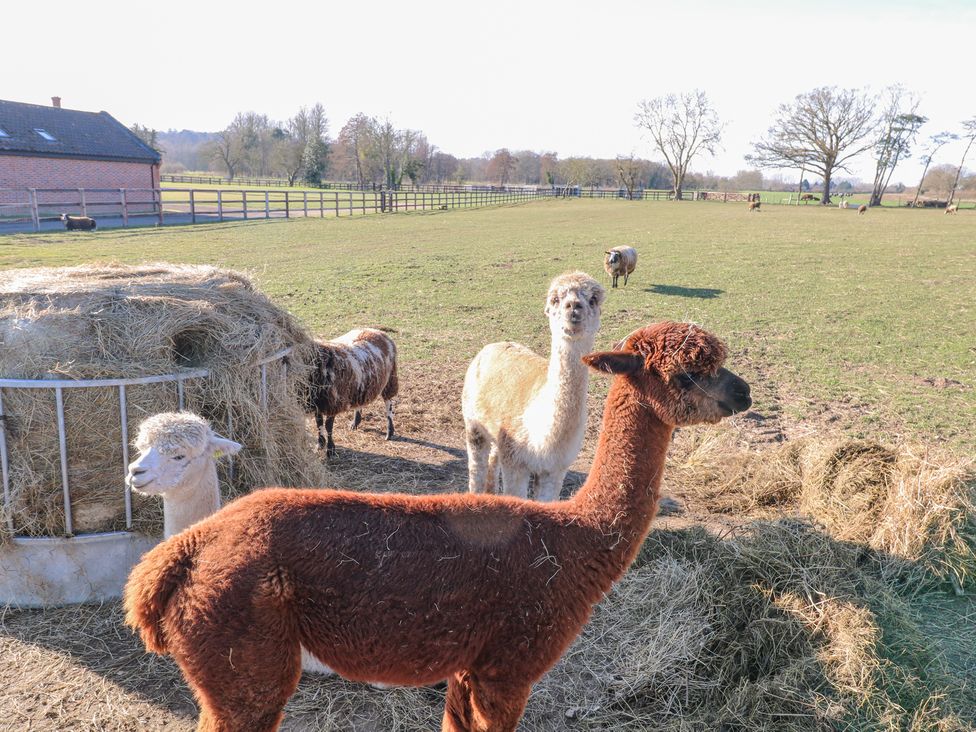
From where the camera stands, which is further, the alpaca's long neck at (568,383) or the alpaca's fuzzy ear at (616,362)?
the alpaca's long neck at (568,383)

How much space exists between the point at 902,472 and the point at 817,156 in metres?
72.7

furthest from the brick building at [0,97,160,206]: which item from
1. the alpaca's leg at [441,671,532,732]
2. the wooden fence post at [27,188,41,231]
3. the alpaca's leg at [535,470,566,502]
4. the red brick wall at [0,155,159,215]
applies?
the alpaca's leg at [441,671,532,732]

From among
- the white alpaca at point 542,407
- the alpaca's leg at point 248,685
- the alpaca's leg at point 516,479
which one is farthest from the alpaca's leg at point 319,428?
the alpaca's leg at point 248,685

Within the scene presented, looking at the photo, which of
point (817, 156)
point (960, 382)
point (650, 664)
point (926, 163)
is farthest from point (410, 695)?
point (926, 163)

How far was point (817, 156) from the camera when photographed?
66688mm

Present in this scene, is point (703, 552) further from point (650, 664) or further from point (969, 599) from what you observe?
point (969, 599)

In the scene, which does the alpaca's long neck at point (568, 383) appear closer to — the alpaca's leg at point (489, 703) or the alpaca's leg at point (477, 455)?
the alpaca's leg at point (477, 455)

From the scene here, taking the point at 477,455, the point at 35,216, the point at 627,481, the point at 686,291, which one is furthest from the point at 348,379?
the point at 35,216

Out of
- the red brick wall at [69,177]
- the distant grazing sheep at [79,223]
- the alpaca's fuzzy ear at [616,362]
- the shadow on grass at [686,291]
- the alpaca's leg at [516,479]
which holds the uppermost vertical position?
the red brick wall at [69,177]

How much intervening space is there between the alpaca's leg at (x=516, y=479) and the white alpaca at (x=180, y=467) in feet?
6.28

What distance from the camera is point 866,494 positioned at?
465cm

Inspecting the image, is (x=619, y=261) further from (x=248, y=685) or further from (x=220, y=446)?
(x=248, y=685)

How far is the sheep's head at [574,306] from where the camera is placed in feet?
15.4

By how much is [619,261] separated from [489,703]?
14.5m
